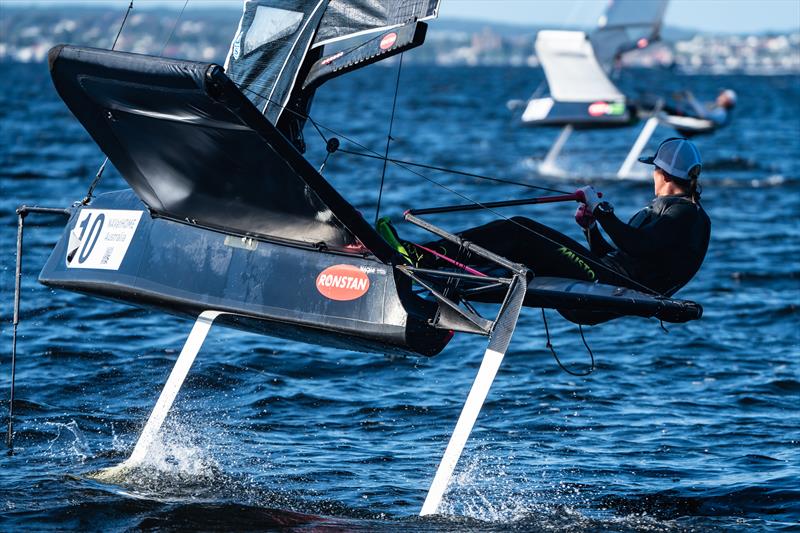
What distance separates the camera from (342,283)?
5.25 metres

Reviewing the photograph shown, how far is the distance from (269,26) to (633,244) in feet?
7.14

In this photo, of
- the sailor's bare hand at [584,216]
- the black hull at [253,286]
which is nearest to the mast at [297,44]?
the black hull at [253,286]

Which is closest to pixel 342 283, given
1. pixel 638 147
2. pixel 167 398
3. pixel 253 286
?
pixel 253 286

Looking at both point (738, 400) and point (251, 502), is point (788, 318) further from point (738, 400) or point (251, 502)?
point (251, 502)

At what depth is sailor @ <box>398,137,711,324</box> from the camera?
18.2ft

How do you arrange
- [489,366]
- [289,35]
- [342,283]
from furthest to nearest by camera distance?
[289,35]
[342,283]
[489,366]

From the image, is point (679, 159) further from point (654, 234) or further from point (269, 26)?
point (269, 26)

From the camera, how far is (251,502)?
220 inches

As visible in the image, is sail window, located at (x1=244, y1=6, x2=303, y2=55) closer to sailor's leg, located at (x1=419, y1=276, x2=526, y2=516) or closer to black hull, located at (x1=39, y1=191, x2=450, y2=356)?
black hull, located at (x1=39, y1=191, x2=450, y2=356)

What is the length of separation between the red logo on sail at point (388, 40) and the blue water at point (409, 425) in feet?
6.85

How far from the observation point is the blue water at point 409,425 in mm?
5566

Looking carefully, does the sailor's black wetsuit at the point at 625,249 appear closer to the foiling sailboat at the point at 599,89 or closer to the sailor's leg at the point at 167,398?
the sailor's leg at the point at 167,398

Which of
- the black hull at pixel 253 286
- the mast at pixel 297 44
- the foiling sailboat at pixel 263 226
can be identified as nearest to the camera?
the foiling sailboat at pixel 263 226

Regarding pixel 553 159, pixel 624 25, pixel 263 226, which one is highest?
pixel 263 226
